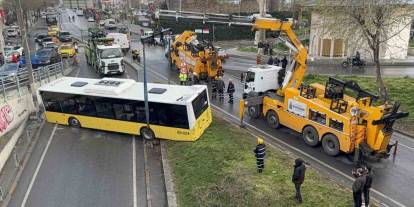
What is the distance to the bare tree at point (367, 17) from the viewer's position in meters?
20.3

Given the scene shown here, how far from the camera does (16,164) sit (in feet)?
54.0

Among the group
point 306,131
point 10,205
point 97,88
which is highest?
point 97,88

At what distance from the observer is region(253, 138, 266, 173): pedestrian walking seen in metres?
13.3

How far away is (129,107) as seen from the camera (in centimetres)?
1855

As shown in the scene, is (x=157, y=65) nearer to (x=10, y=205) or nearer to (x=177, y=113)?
(x=177, y=113)

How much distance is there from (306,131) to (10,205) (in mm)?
12163

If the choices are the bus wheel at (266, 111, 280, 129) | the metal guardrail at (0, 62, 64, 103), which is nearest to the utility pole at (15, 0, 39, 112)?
the metal guardrail at (0, 62, 64, 103)

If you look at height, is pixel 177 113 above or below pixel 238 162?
above

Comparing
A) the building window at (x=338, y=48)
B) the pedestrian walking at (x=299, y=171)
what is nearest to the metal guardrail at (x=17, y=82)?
the pedestrian walking at (x=299, y=171)

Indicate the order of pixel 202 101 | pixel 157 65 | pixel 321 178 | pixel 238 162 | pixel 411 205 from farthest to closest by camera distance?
1. pixel 157 65
2. pixel 202 101
3. pixel 238 162
4. pixel 321 178
5. pixel 411 205

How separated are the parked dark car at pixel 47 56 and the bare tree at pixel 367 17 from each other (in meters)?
24.7

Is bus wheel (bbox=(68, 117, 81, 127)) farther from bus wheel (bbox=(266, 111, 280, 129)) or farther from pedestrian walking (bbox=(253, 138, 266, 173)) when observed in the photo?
pedestrian walking (bbox=(253, 138, 266, 173))

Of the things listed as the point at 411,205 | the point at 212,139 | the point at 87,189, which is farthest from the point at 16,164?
the point at 411,205

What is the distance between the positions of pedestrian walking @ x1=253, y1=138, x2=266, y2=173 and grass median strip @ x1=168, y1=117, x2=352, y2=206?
25cm
